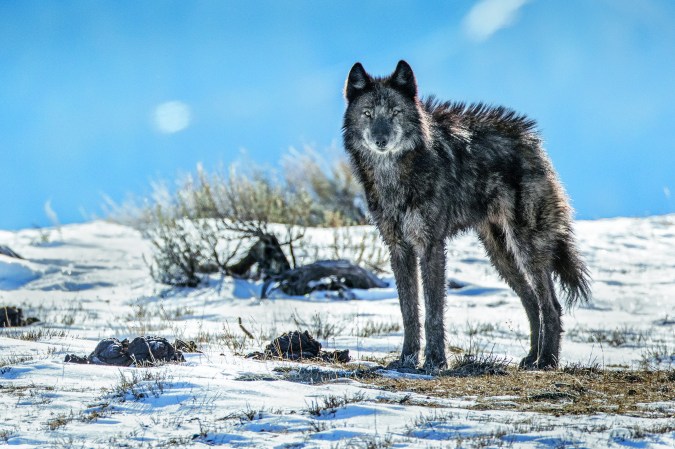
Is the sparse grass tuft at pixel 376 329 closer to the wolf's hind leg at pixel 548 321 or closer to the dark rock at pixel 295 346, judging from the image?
the dark rock at pixel 295 346

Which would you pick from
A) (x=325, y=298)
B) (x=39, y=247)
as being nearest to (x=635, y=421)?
(x=325, y=298)

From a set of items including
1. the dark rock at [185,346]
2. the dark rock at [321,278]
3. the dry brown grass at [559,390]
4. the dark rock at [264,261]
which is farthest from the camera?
the dark rock at [264,261]

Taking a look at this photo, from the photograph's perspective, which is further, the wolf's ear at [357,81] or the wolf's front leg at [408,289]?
the wolf's ear at [357,81]

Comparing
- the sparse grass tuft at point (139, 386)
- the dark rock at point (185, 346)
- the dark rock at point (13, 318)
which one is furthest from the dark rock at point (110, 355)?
the dark rock at point (13, 318)

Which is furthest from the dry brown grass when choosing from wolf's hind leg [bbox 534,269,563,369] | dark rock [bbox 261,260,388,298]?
dark rock [bbox 261,260,388,298]

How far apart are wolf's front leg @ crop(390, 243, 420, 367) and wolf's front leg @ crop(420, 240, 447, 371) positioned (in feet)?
0.49

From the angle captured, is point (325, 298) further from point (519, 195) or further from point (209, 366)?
point (209, 366)

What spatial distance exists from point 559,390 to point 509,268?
2.96 metres

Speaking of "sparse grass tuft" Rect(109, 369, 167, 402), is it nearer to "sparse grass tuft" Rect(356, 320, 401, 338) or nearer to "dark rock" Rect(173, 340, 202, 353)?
"dark rock" Rect(173, 340, 202, 353)

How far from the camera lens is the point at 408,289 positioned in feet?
23.1

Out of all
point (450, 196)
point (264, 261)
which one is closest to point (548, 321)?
point (450, 196)

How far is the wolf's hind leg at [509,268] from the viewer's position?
7988 millimetres

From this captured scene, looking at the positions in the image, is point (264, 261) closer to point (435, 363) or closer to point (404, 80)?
point (404, 80)

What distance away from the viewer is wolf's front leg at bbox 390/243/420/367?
6.96 m
